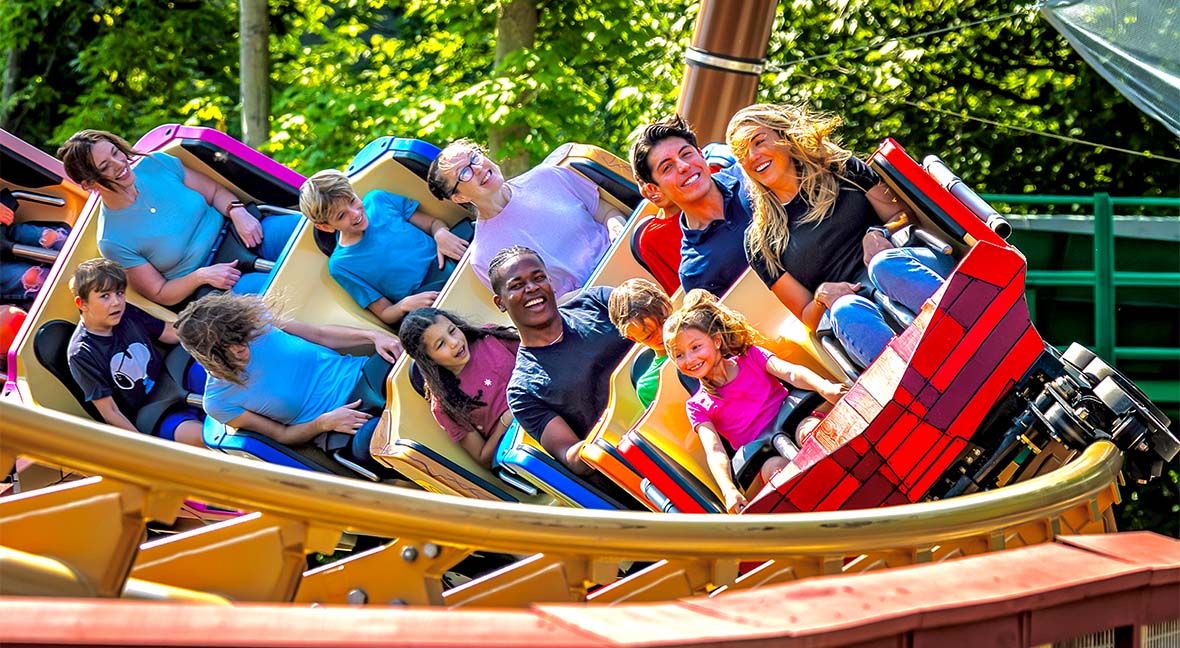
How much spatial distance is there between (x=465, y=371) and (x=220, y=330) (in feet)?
2.23

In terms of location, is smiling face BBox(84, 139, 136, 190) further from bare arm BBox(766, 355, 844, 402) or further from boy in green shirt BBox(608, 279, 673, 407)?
bare arm BBox(766, 355, 844, 402)

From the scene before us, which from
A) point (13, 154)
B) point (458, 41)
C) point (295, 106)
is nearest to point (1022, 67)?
point (458, 41)

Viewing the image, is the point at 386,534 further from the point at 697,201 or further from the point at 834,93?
the point at 834,93

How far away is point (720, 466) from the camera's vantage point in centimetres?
277

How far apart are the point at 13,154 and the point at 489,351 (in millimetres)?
2455

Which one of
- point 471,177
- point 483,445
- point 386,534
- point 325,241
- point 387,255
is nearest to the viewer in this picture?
point 386,534

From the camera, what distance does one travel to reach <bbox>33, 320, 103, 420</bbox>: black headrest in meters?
3.96

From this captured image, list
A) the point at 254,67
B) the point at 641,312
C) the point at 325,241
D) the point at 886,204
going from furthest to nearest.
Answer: the point at 254,67 → the point at 325,241 → the point at 641,312 → the point at 886,204

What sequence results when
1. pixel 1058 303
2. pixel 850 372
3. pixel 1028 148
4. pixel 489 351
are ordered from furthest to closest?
1. pixel 1028 148
2. pixel 1058 303
3. pixel 489 351
4. pixel 850 372

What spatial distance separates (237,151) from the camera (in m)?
4.34

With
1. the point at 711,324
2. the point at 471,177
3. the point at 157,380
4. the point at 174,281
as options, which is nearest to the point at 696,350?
the point at 711,324

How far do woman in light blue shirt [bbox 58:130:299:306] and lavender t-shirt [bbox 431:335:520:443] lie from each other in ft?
3.59

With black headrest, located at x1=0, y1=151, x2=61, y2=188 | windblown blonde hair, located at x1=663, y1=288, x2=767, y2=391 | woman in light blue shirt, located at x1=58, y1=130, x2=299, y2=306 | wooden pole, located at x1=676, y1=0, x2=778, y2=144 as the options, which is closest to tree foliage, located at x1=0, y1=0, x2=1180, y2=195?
black headrest, located at x1=0, y1=151, x2=61, y2=188

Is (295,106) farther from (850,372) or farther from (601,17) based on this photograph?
(850,372)
